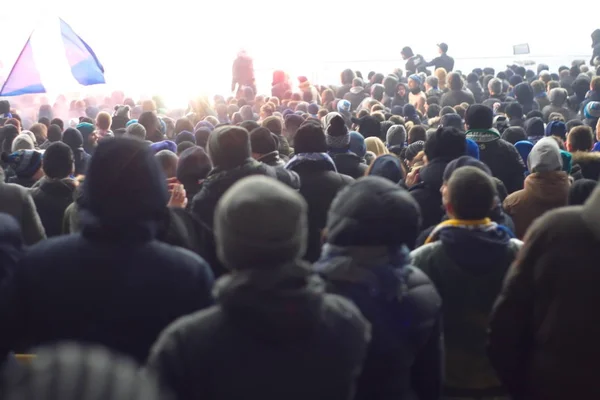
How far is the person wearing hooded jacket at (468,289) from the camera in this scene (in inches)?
125

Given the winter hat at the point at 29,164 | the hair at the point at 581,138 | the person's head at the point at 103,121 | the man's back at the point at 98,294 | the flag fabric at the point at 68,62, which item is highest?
the flag fabric at the point at 68,62

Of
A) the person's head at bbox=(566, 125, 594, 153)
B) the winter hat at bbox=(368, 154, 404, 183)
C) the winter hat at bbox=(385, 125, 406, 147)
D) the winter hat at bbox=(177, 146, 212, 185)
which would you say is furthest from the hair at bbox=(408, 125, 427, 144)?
the winter hat at bbox=(177, 146, 212, 185)

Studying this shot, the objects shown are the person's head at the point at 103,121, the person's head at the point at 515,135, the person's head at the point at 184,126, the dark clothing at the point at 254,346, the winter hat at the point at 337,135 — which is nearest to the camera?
the dark clothing at the point at 254,346

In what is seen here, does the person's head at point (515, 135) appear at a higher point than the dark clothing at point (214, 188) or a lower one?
lower

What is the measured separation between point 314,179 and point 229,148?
1013 millimetres

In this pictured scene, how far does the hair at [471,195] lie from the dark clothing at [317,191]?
184cm

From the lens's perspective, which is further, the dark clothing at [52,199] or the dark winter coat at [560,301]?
the dark clothing at [52,199]

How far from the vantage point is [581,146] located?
596cm

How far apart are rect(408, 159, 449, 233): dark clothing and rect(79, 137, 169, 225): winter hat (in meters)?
2.46

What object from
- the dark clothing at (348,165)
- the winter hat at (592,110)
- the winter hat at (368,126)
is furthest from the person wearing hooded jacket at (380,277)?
the winter hat at (592,110)

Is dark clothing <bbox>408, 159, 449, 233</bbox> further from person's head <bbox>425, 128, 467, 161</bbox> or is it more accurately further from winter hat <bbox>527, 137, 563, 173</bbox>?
winter hat <bbox>527, 137, 563, 173</bbox>

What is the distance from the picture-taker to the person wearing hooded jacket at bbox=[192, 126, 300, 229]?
429 cm

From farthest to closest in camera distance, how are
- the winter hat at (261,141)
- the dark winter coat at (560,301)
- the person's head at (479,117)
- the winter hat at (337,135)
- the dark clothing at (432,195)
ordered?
the person's head at (479,117)
the winter hat at (337,135)
the winter hat at (261,141)
the dark clothing at (432,195)
the dark winter coat at (560,301)

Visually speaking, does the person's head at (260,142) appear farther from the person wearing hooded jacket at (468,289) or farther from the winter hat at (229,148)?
the person wearing hooded jacket at (468,289)
